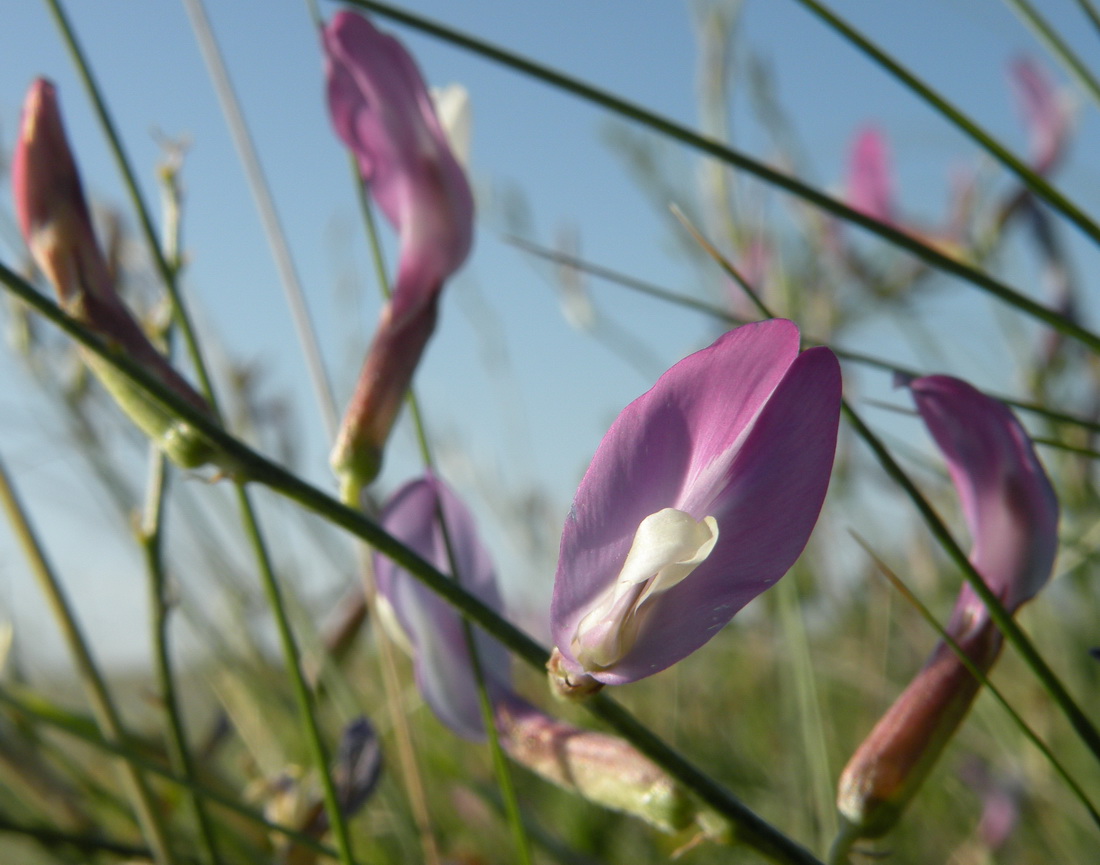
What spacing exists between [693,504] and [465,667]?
6.4 inches

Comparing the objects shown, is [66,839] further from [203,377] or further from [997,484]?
[997,484]

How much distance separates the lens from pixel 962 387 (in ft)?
0.94

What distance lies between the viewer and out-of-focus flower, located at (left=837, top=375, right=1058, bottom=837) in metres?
0.29

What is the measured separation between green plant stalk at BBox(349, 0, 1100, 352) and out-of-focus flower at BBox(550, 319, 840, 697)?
4.0 inches

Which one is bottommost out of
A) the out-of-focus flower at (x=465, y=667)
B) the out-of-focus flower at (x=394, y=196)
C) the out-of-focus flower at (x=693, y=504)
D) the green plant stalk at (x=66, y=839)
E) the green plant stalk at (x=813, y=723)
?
the green plant stalk at (x=813, y=723)

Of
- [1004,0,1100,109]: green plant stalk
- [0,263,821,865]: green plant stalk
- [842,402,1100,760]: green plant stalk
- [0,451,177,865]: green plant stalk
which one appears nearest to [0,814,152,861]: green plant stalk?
[0,451,177,865]: green plant stalk

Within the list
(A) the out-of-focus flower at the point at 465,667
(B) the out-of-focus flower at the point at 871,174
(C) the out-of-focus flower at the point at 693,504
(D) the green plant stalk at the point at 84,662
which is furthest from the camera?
(B) the out-of-focus flower at the point at 871,174

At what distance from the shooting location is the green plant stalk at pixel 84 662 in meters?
0.47

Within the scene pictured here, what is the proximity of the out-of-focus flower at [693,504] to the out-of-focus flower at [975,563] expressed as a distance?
0.07 meters

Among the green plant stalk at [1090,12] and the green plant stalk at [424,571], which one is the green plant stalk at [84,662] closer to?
the green plant stalk at [424,571]

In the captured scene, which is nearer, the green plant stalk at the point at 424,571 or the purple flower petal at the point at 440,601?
the green plant stalk at the point at 424,571

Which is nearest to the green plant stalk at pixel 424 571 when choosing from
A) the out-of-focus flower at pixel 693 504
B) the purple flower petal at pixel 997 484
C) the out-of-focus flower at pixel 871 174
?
the out-of-focus flower at pixel 693 504

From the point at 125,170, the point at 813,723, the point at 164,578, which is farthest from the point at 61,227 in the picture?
the point at 813,723

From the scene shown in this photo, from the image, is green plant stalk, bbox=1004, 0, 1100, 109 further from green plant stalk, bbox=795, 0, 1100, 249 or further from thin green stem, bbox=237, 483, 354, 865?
thin green stem, bbox=237, 483, 354, 865
